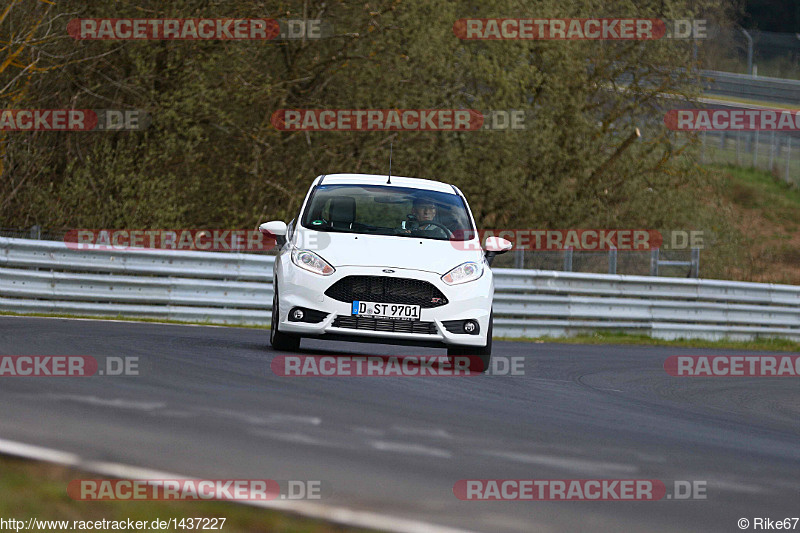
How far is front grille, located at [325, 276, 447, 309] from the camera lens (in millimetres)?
10562

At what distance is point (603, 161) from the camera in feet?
88.0

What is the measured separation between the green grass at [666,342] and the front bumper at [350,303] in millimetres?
8050

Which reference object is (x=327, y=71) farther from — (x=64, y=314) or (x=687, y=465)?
(x=687, y=465)

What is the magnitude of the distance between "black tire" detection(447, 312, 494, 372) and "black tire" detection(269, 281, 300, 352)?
1.44 meters

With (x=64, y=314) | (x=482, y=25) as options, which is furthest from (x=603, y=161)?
(x=64, y=314)

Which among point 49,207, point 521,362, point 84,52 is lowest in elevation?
point 521,362

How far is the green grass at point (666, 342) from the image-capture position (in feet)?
64.0

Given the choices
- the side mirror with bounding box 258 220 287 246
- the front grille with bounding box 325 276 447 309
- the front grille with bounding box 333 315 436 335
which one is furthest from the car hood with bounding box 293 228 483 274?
the front grille with bounding box 333 315 436 335

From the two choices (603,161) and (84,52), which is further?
(603,161)

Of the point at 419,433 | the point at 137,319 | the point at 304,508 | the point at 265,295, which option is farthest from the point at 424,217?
the point at 304,508

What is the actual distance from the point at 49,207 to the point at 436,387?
1332 cm

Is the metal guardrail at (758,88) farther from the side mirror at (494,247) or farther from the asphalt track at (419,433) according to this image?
the asphalt track at (419,433)

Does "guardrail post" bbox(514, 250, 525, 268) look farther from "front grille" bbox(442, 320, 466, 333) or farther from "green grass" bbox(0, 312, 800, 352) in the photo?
"front grille" bbox(442, 320, 466, 333)

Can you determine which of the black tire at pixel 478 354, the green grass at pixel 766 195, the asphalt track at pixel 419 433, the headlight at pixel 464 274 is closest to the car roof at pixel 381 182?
the headlight at pixel 464 274
